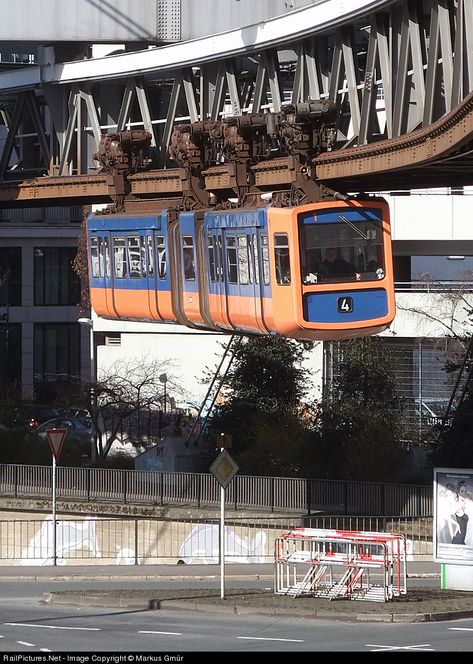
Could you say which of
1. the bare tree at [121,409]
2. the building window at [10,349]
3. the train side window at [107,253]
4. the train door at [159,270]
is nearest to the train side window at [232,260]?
the train door at [159,270]

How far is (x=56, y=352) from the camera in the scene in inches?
3300

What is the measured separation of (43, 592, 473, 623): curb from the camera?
2294 centimetres

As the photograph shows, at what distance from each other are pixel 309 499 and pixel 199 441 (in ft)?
31.7

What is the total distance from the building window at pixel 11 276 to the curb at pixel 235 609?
5625 cm

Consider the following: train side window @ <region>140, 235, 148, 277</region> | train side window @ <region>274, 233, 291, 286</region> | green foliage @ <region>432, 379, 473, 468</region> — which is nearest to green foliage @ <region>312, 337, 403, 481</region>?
green foliage @ <region>432, 379, 473, 468</region>

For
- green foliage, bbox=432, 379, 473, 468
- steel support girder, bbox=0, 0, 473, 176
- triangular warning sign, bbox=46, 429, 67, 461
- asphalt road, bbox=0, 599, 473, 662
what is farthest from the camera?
green foliage, bbox=432, 379, 473, 468

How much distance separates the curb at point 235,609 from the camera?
75.3 feet

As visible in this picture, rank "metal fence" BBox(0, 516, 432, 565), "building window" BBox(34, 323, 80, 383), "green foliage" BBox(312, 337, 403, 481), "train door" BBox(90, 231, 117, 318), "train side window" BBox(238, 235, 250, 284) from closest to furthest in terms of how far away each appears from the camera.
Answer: "train side window" BBox(238, 235, 250, 284), "metal fence" BBox(0, 516, 432, 565), "train door" BBox(90, 231, 117, 318), "green foliage" BBox(312, 337, 403, 481), "building window" BBox(34, 323, 80, 383)

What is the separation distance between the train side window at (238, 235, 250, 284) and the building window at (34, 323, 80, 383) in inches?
2100

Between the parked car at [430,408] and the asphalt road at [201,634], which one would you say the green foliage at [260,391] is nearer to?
the parked car at [430,408]

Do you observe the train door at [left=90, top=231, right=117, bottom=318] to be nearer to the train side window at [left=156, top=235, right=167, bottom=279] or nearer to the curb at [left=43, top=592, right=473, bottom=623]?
the train side window at [left=156, top=235, right=167, bottom=279]

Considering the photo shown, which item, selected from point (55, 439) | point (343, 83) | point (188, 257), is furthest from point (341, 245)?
point (55, 439)

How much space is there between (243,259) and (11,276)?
177 feet

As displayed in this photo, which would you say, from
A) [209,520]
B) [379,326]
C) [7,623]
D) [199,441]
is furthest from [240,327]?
[199,441]
